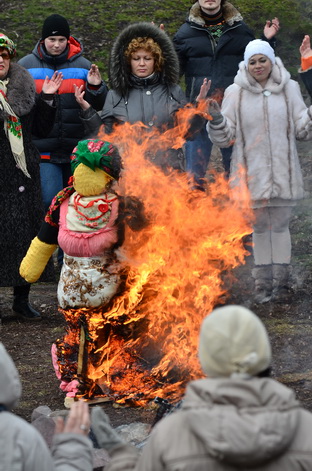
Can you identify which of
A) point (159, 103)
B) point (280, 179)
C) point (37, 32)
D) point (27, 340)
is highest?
point (37, 32)

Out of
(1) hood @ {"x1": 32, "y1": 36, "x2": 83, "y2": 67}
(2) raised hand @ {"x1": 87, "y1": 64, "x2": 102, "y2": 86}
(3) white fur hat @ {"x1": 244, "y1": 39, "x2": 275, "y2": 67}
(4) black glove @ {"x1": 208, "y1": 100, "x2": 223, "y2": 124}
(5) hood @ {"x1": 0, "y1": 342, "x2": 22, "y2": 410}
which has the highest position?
(1) hood @ {"x1": 32, "y1": 36, "x2": 83, "y2": 67}

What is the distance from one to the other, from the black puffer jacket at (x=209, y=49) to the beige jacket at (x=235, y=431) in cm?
628

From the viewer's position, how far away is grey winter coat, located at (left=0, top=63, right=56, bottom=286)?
842 cm

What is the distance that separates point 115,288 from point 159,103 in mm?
2379

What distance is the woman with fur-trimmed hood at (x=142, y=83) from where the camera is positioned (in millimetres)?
7906

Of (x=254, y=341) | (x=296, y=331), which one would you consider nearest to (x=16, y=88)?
(x=296, y=331)

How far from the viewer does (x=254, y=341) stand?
3217 mm

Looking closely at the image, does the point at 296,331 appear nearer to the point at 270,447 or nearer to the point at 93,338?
the point at 93,338

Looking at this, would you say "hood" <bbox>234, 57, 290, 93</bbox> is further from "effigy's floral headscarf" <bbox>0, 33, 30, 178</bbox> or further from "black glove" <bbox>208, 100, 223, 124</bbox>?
"effigy's floral headscarf" <bbox>0, 33, 30, 178</bbox>

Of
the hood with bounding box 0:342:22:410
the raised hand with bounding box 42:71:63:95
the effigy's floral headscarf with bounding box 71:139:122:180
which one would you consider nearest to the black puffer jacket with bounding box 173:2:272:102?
the raised hand with bounding box 42:71:63:95

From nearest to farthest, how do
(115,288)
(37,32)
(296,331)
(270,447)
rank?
(270,447) → (115,288) → (296,331) → (37,32)

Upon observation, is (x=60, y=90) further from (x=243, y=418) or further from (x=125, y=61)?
(x=243, y=418)

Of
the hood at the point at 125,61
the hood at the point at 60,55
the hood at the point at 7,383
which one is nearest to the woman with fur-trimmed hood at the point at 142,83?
the hood at the point at 125,61

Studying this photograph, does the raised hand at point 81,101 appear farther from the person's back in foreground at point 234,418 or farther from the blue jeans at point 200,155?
the person's back in foreground at point 234,418
